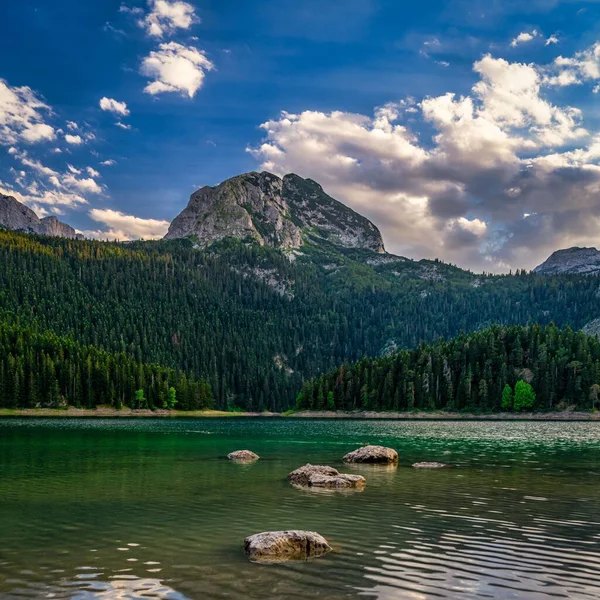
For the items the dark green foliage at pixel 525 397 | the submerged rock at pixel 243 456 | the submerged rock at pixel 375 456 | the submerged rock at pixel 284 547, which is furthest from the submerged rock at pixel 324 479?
the dark green foliage at pixel 525 397

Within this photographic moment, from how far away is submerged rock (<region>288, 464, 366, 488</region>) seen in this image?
134 ft

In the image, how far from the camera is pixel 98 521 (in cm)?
2928

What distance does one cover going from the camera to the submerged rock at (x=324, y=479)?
40969mm

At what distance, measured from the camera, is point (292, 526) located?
1107 inches

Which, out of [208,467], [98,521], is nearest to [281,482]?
[208,467]

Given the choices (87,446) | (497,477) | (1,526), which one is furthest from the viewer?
(87,446)

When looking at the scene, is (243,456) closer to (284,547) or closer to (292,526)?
(292,526)

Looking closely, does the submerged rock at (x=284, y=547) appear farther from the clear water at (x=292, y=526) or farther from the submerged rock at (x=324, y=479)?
the submerged rock at (x=324, y=479)

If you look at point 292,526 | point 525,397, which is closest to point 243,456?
point 292,526

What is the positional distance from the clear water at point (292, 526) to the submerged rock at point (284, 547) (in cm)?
57

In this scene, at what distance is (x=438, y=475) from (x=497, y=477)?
456 cm

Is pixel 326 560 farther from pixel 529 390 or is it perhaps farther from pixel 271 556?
pixel 529 390

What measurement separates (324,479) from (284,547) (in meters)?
19.5

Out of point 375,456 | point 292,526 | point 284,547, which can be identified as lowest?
point 375,456
